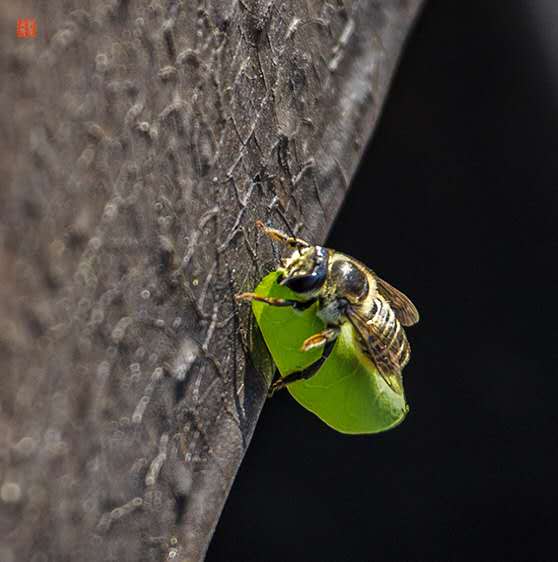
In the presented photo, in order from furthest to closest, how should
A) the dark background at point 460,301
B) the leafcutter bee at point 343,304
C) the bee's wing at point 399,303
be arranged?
the dark background at point 460,301
the bee's wing at point 399,303
the leafcutter bee at point 343,304

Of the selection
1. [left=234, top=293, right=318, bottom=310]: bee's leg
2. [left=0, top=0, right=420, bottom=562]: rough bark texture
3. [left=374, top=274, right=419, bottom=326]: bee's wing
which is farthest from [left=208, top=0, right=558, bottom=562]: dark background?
[left=0, top=0, right=420, bottom=562]: rough bark texture

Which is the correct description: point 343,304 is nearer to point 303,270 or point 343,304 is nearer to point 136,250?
point 303,270

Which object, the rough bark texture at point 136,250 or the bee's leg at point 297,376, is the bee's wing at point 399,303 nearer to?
the bee's leg at point 297,376

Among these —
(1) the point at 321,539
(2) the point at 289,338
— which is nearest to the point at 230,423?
(2) the point at 289,338

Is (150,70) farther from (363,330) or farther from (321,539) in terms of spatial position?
(321,539)

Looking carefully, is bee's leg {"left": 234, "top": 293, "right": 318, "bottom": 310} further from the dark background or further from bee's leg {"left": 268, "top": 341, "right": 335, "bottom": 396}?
the dark background

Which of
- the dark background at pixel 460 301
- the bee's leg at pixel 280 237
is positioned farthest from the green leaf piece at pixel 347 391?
the dark background at pixel 460 301
